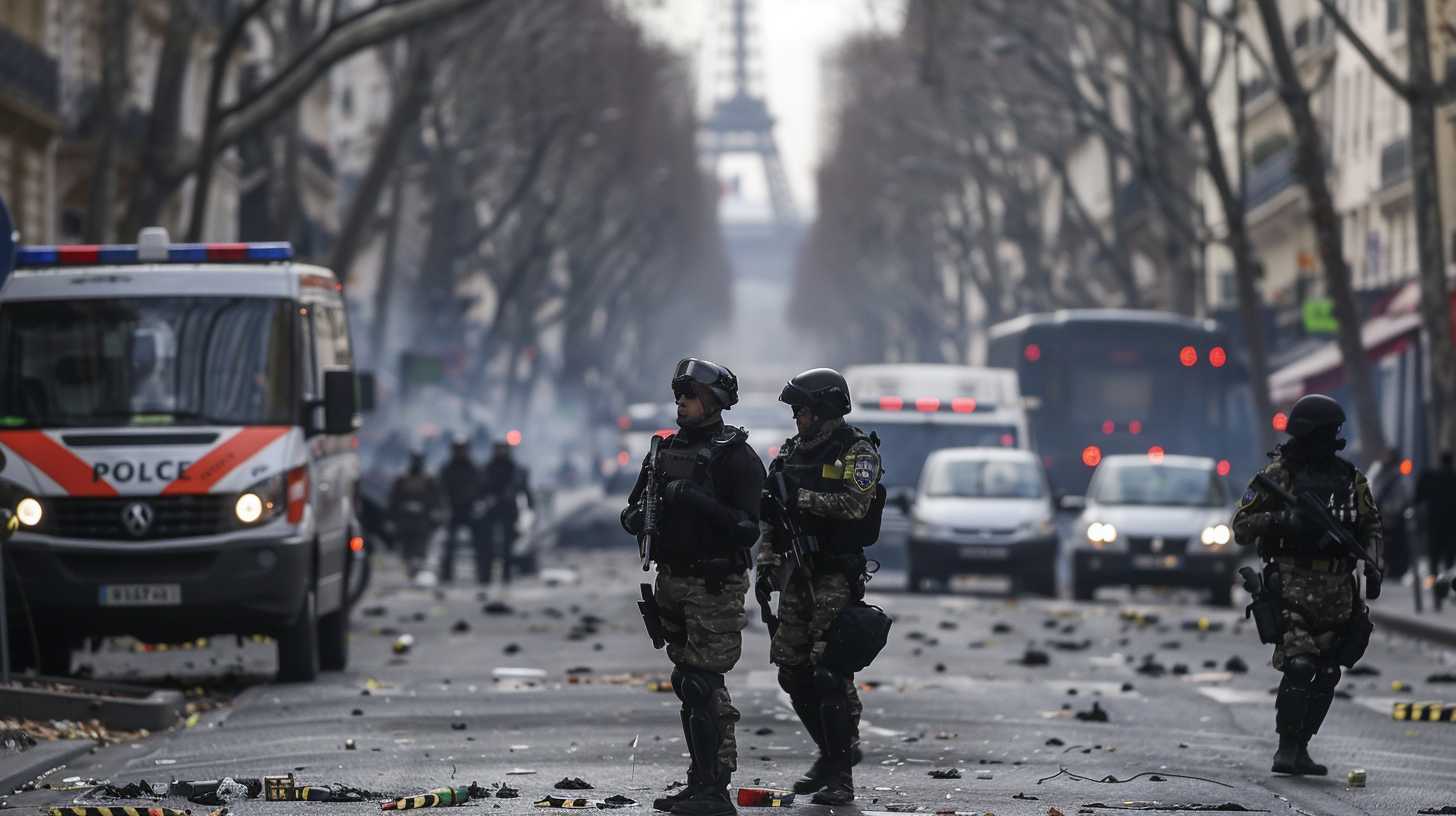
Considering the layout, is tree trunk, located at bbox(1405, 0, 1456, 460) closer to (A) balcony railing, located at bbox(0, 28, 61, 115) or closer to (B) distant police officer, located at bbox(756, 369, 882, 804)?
(A) balcony railing, located at bbox(0, 28, 61, 115)

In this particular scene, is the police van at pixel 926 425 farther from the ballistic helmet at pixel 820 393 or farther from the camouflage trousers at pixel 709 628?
the camouflage trousers at pixel 709 628

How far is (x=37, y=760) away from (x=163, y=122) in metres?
14.1

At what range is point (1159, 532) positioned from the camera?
27094 millimetres

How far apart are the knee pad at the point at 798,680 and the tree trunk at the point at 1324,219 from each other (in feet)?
60.5

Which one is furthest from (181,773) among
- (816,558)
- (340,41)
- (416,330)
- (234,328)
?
(416,330)

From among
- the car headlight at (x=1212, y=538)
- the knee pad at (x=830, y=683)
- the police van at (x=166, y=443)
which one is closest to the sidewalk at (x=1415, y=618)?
the car headlight at (x=1212, y=538)

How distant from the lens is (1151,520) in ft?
89.7

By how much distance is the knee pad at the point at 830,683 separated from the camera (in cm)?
1005

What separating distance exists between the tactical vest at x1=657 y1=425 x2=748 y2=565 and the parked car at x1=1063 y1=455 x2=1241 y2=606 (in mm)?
17744

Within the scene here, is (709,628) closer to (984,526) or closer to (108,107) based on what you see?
(108,107)

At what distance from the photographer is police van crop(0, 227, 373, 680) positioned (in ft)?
50.1

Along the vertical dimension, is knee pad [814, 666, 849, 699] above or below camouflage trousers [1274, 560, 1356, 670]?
below

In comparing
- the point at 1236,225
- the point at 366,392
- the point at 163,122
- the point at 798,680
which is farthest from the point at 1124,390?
the point at 798,680

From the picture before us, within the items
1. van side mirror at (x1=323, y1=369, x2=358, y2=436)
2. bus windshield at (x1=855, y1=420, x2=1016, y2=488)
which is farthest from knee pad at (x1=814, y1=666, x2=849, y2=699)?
bus windshield at (x1=855, y1=420, x2=1016, y2=488)
